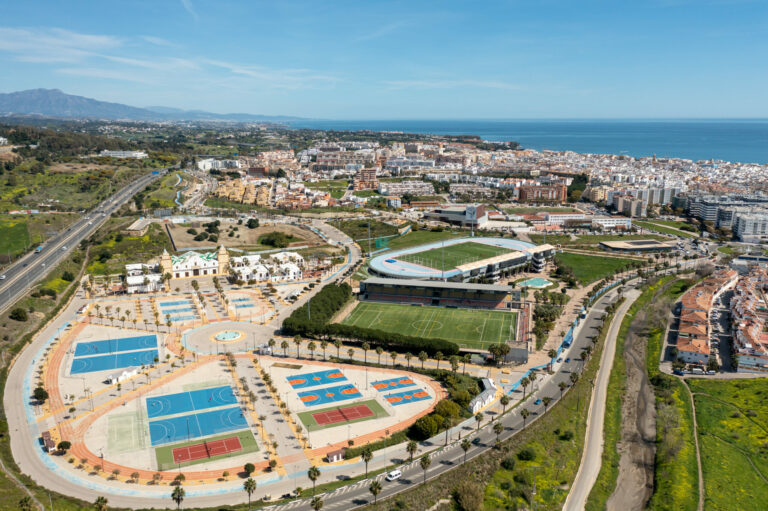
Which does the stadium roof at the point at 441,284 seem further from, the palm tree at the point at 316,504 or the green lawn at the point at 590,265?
the palm tree at the point at 316,504

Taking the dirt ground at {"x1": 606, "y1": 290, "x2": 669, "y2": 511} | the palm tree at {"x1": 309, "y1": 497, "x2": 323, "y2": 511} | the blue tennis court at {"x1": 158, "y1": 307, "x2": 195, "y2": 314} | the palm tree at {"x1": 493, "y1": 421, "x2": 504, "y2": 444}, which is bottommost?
the dirt ground at {"x1": 606, "y1": 290, "x2": 669, "y2": 511}

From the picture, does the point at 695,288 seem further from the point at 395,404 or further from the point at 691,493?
the point at 395,404

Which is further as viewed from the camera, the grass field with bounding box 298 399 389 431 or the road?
the road

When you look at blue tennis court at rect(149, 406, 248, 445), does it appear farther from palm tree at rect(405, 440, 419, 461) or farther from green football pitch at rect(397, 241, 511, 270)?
green football pitch at rect(397, 241, 511, 270)

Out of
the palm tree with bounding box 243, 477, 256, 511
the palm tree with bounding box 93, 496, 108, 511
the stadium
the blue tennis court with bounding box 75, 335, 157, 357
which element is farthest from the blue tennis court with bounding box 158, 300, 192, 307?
the palm tree with bounding box 243, 477, 256, 511

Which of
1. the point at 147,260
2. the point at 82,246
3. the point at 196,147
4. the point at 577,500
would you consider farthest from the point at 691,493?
the point at 196,147

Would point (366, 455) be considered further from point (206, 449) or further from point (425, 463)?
point (206, 449)
